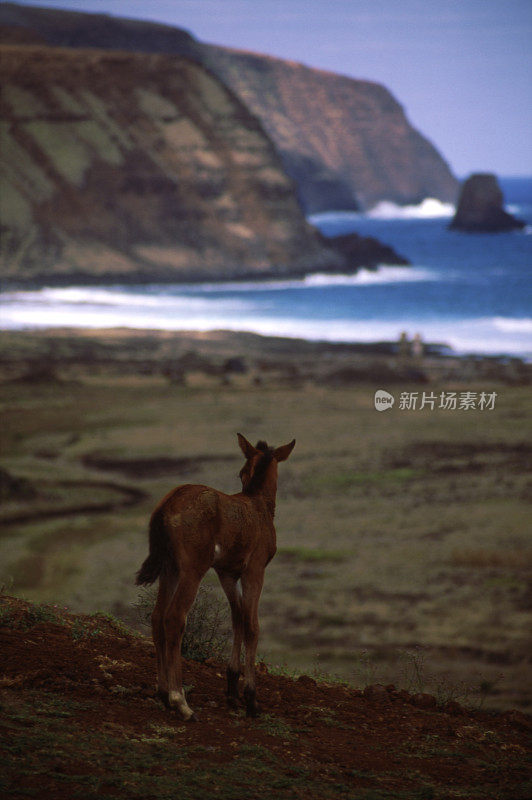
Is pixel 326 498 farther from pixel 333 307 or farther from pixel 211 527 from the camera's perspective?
pixel 333 307

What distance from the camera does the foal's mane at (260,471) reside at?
7453 millimetres

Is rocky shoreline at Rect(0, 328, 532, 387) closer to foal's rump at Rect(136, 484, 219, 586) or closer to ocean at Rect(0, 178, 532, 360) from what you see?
ocean at Rect(0, 178, 532, 360)

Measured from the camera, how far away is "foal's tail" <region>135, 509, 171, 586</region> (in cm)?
668

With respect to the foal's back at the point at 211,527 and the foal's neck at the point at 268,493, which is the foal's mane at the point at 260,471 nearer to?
the foal's neck at the point at 268,493

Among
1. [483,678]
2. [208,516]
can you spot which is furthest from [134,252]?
[208,516]

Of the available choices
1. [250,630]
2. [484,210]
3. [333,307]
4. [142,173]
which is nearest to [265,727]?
[250,630]

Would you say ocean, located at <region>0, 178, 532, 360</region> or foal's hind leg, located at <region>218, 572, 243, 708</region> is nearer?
foal's hind leg, located at <region>218, 572, 243, 708</region>

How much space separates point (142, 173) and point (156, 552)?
370ft

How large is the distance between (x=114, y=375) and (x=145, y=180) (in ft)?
226

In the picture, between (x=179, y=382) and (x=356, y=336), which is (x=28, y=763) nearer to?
(x=179, y=382)

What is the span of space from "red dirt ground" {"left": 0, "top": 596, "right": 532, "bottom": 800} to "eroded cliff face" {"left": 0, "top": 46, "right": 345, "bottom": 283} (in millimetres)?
97580

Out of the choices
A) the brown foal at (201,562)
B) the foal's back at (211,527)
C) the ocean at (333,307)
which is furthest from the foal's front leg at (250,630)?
the ocean at (333,307)

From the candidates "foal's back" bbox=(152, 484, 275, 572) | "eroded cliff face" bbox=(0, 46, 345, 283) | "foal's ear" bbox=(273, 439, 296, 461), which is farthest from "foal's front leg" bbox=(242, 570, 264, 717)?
"eroded cliff face" bbox=(0, 46, 345, 283)

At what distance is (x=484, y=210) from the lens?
178 meters
